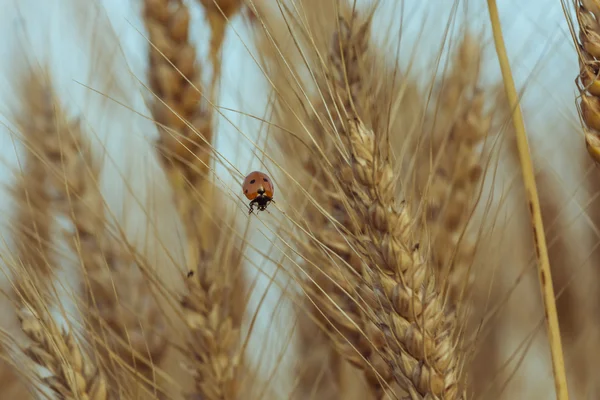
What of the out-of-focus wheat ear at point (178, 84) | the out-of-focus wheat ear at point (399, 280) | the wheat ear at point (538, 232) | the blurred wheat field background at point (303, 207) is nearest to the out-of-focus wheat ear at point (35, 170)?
the blurred wheat field background at point (303, 207)

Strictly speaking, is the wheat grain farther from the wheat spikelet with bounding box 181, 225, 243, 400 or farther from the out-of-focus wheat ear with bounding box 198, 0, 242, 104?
the out-of-focus wheat ear with bounding box 198, 0, 242, 104

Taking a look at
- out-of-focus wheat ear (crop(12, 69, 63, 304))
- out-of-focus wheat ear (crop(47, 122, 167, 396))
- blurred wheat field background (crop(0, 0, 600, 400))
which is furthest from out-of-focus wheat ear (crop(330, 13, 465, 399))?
out-of-focus wheat ear (crop(12, 69, 63, 304))

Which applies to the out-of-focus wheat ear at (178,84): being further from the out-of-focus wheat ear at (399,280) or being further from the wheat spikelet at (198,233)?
the out-of-focus wheat ear at (399,280)

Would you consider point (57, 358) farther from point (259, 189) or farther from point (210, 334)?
point (259, 189)

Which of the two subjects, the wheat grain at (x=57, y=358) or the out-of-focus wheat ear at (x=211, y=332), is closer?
the wheat grain at (x=57, y=358)

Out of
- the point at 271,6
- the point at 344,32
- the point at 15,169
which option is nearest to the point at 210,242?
the point at 344,32

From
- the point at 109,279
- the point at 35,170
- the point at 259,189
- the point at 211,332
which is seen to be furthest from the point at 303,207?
the point at 35,170
